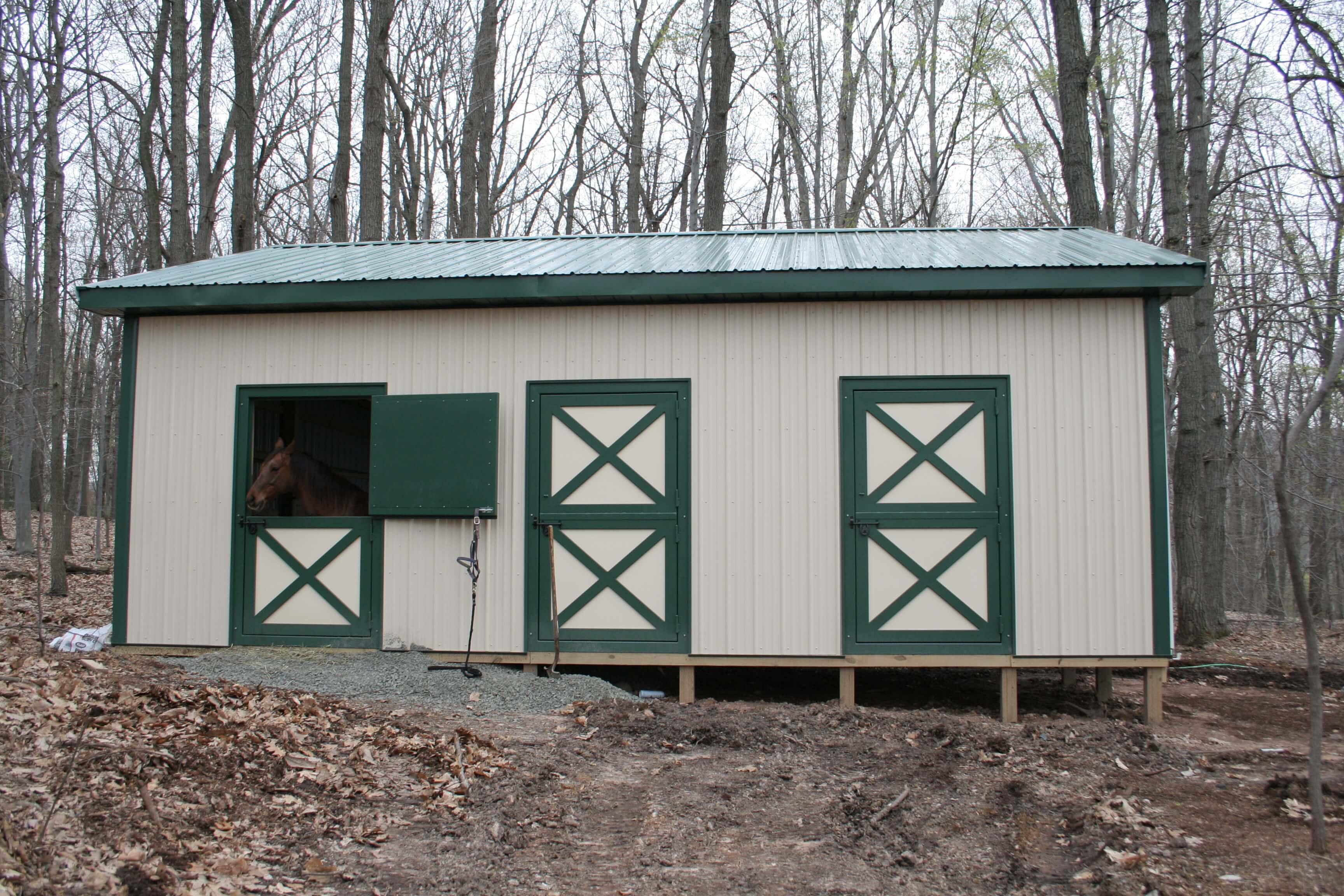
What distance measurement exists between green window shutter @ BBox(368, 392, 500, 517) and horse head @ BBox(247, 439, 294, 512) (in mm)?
1013

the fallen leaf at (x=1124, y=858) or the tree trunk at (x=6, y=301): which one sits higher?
the tree trunk at (x=6, y=301)

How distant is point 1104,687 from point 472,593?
5.14 m

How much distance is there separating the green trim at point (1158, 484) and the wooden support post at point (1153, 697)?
0.86 ft

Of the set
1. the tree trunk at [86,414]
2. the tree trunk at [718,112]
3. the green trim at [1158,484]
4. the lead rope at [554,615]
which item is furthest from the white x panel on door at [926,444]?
the tree trunk at [86,414]

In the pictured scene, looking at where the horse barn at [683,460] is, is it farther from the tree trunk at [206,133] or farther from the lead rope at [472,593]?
the tree trunk at [206,133]

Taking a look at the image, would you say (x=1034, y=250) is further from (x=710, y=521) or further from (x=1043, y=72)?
(x=1043, y=72)

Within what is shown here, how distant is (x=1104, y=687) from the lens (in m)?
7.65

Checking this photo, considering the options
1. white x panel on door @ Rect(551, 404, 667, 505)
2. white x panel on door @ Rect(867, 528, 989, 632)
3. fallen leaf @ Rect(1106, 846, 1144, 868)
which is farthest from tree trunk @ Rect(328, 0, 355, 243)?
fallen leaf @ Rect(1106, 846, 1144, 868)

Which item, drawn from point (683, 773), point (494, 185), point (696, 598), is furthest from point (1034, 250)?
point (494, 185)

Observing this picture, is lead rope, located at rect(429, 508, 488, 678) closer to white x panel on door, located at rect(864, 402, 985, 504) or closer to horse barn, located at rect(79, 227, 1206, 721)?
horse barn, located at rect(79, 227, 1206, 721)

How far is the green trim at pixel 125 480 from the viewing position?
7.60m

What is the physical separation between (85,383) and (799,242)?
847 inches

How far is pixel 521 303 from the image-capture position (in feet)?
24.5

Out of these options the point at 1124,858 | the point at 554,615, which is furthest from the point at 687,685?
the point at 1124,858
